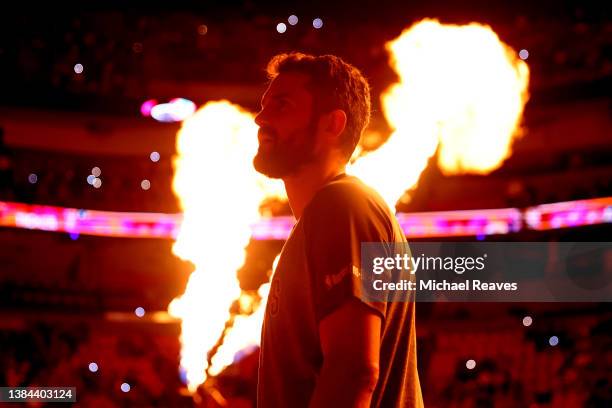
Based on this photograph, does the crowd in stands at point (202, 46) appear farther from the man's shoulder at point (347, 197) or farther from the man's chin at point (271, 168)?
the man's shoulder at point (347, 197)

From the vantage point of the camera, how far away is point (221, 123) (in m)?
20.2

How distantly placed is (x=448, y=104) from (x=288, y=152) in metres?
12.3

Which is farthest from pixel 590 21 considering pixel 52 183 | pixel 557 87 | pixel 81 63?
pixel 52 183

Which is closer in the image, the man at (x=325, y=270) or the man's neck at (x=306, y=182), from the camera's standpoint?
the man at (x=325, y=270)

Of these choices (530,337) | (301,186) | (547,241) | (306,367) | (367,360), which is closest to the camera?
(367,360)

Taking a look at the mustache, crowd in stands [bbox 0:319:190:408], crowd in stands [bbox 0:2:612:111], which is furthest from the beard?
crowd in stands [bbox 0:2:612:111]

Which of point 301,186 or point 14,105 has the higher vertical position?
point 14,105

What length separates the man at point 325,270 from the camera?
183cm

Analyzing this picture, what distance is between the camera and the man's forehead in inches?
95.7

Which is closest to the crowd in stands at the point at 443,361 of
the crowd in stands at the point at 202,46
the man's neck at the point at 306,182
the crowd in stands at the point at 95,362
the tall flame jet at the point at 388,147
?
the crowd in stands at the point at 95,362

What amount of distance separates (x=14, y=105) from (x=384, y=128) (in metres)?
10.3

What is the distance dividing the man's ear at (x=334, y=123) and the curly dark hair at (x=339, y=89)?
0.02 m

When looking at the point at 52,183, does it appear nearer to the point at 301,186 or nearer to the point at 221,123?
the point at 221,123

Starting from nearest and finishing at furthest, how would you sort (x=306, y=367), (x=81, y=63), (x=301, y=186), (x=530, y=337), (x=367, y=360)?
(x=367, y=360) → (x=306, y=367) → (x=301, y=186) → (x=530, y=337) → (x=81, y=63)
